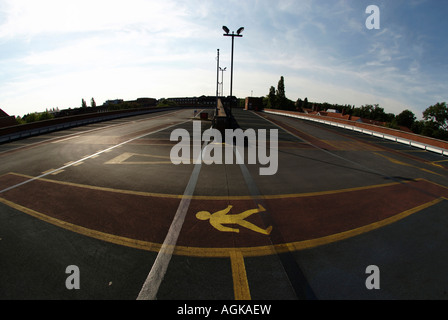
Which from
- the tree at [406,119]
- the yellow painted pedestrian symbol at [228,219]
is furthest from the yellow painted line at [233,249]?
the tree at [406,119]

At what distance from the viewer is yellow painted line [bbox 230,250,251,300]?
3449 mm

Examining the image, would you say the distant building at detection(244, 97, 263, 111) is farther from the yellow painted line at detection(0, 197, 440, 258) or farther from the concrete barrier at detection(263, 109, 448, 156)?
the yellow painted line at detection(0, 197, 440, 258)

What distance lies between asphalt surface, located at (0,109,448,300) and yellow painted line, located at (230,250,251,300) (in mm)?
25

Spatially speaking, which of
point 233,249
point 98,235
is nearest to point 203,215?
point 233,249

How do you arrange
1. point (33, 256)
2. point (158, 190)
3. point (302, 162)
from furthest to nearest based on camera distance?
point (302, 162) → point (158, 190) → point (33, 256)

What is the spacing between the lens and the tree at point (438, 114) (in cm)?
7244

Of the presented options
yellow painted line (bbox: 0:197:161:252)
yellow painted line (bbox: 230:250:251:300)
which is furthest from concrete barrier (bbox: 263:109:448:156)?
yellow painted line (bbox: 0:197:161:252)

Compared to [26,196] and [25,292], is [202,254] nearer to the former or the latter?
[25,292]

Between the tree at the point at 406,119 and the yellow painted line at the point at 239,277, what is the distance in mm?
124518

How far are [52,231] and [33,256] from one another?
2.97ft

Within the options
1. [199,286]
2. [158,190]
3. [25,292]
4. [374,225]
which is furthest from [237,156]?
[25,292]

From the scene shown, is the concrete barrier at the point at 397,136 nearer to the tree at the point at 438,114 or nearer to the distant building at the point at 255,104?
the distant building at the point at 255,104

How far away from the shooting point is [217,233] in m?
5.07

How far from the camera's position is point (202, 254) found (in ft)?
14.3
